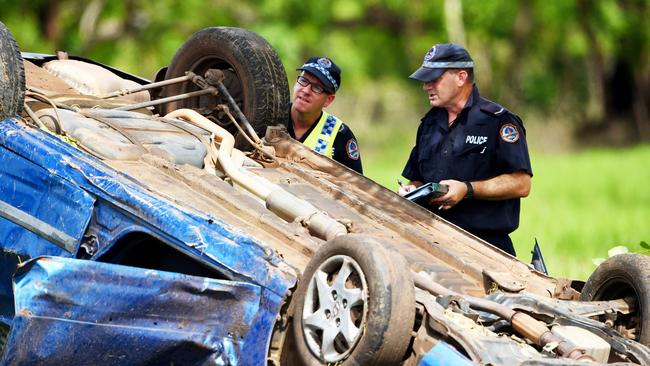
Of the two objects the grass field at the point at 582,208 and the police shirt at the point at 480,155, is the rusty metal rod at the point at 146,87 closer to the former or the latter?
the police shirt at the point at 480,155

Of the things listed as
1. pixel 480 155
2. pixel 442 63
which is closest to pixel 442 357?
pixel 480 155

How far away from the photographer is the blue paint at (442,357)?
4835 millimetres

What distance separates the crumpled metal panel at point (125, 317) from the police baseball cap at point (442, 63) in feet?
8.46

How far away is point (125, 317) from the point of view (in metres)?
5.00

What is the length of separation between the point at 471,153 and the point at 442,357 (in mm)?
2575

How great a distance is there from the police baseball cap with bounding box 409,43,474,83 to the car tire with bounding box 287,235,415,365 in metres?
2.37

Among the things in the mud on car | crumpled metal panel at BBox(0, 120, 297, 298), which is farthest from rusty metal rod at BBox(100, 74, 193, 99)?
crumpled metal panel at BBox(0, 120, 297, 298)

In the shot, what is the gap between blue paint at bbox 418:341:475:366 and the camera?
190 inches

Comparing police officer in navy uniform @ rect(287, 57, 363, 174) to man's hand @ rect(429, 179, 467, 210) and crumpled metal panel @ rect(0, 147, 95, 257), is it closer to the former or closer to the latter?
man's hand @ rect(429, 179, 467, 210)

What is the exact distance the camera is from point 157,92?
318 inches

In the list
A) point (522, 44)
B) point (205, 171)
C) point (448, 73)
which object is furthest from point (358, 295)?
point (522, 44)

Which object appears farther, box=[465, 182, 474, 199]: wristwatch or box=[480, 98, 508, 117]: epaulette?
box=[480, 98, 508, 117]: epaulette

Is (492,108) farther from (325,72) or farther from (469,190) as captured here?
(325,72)

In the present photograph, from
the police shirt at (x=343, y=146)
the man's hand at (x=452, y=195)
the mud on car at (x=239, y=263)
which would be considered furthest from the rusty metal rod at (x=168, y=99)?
the man's hand at (x=452, y=195)
